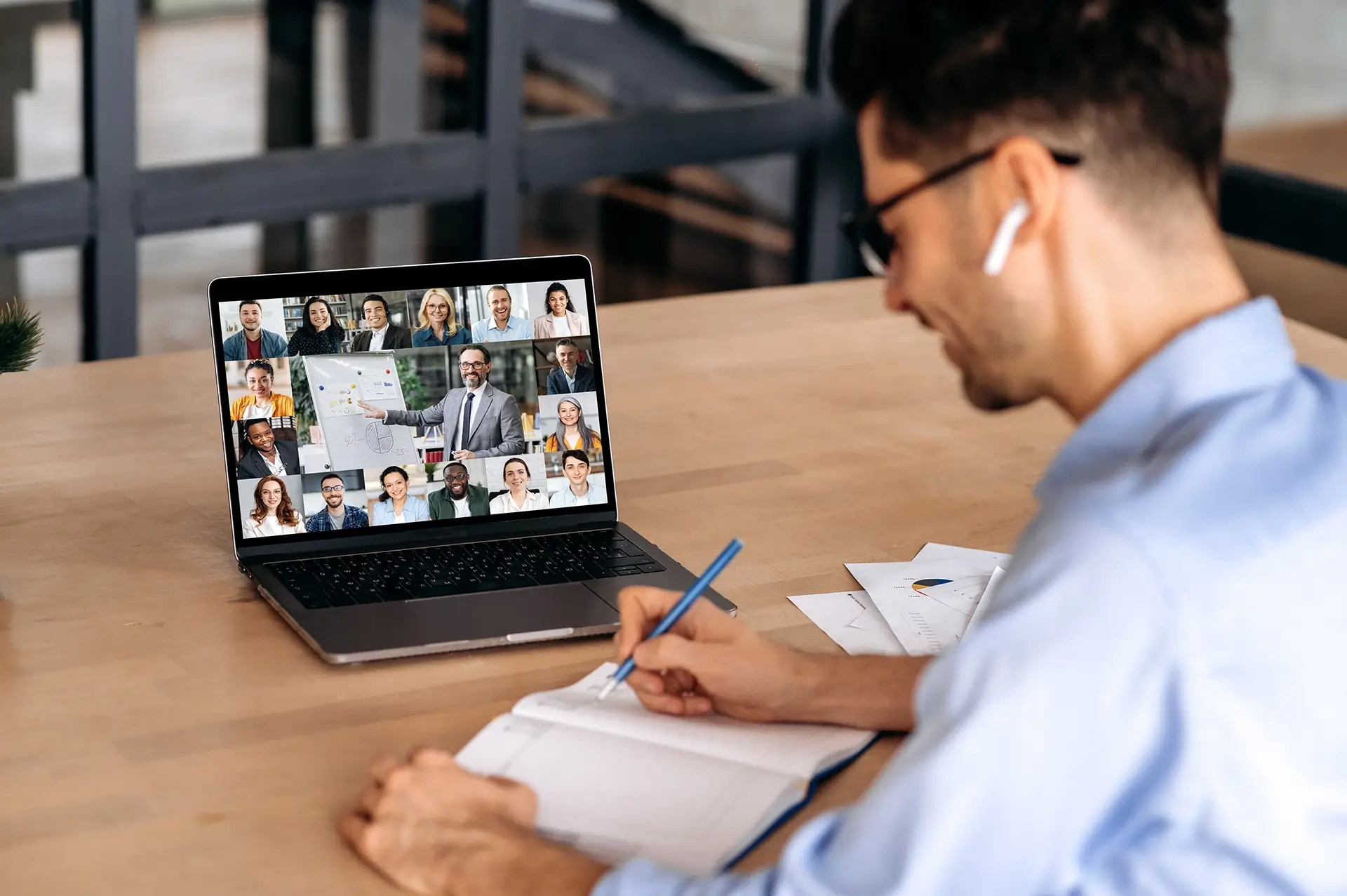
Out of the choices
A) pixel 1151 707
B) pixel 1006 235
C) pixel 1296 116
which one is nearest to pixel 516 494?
pixel 1006 235

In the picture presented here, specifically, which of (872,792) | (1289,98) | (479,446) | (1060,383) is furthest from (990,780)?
(1289,98)

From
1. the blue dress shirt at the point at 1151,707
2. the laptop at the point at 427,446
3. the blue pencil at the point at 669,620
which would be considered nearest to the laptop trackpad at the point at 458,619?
the laptop at the point at 427,446

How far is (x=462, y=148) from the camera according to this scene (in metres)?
3.18

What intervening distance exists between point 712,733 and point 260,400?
504mm

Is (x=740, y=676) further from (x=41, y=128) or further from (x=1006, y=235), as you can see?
(x=41, y=128)

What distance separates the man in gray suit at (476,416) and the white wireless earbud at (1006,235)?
2.08ft

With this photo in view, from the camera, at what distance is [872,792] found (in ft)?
2.64

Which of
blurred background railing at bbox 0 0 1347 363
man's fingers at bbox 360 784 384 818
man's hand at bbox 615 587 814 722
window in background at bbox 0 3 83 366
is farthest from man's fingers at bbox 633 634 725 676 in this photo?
window in background at bbox 0 3 83 366

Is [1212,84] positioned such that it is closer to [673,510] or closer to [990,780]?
[990,780]

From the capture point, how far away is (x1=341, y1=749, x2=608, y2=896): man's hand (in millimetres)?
955

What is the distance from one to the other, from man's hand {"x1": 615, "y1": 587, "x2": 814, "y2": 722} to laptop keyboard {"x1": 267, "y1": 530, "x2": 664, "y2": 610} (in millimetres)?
198

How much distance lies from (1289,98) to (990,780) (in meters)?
3.50

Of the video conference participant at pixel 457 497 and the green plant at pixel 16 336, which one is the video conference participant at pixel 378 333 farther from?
the green plant at pixel 16 336

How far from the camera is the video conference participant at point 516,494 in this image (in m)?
1.44
